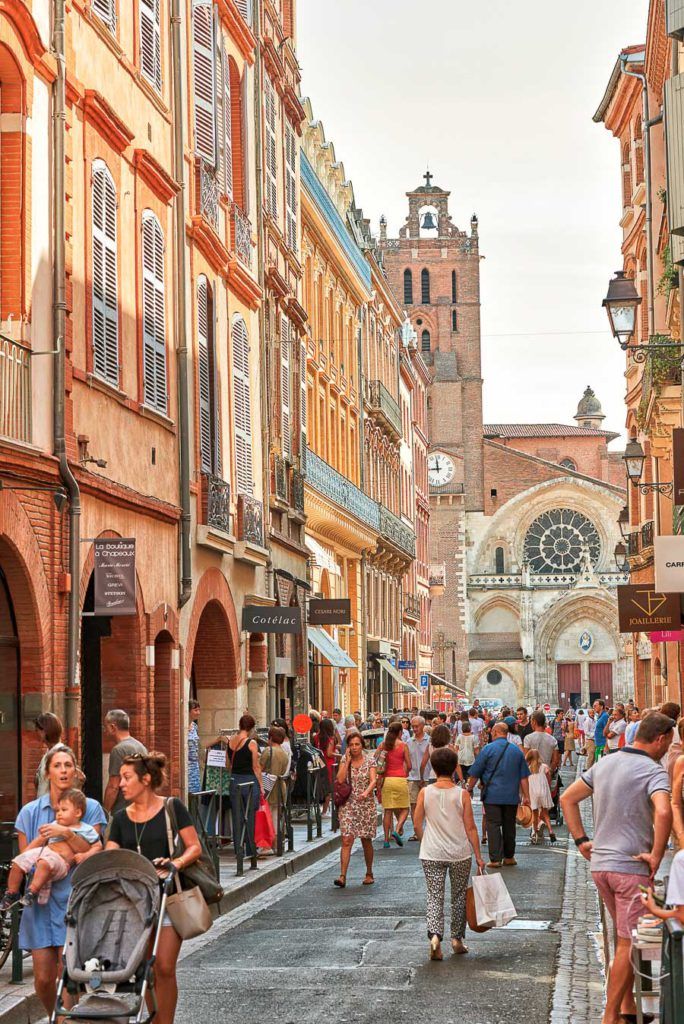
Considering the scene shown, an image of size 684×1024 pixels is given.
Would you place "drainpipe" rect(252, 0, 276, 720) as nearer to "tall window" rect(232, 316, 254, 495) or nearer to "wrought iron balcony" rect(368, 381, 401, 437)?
"tall window" rect(232, 316, 254, 495)

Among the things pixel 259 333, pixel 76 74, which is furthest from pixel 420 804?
pixel 259 333

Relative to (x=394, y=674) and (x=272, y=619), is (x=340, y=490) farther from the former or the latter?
(x=272, y=619)

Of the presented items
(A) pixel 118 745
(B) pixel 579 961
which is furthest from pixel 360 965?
(A) pixel 118 745

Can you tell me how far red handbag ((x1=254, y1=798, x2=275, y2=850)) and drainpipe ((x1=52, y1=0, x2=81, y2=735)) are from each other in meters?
4.06

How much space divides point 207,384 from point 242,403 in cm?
237

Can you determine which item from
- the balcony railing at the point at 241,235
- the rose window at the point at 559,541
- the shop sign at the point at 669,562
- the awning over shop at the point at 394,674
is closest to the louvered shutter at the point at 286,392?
the balcony railing at the point at 241,235

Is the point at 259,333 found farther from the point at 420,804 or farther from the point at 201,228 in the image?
the point at 420,804

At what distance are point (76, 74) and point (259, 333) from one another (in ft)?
34.2

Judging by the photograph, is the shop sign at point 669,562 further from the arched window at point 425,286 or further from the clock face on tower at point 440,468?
the arched window at point 425,286

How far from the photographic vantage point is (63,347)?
16.0 metres

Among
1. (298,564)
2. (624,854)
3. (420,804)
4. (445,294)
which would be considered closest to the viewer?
(624,854)

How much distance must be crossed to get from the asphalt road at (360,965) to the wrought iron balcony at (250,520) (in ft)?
27.8

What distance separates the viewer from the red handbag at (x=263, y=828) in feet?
63.9

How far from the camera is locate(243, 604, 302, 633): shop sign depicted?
79.6 ft
